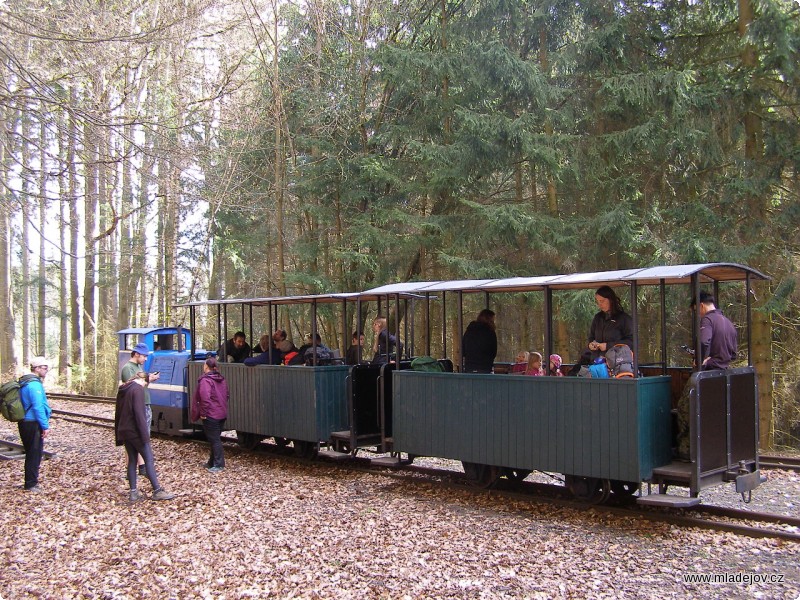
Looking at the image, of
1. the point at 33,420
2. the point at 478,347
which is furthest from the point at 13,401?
the point at 478,347

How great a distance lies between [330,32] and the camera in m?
20.1

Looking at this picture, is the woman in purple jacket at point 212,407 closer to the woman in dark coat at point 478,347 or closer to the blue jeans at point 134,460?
the blue jeans at point 134,460

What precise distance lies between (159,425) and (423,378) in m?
7.84

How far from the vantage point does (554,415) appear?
8.01m

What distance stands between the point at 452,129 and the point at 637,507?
11491mm

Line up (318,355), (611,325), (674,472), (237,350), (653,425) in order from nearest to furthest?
(674,472), (653,425), (611,325), (318,355), (237,350)

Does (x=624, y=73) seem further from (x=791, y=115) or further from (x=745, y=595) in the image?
(x=745, y=595)

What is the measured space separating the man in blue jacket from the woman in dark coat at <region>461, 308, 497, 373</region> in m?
5.56

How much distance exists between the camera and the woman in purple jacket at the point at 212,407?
10.8 m

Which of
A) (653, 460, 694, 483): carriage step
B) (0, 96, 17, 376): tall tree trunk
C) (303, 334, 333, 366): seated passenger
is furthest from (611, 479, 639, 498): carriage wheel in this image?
(0, 96, 17, 376): tall tree trunk

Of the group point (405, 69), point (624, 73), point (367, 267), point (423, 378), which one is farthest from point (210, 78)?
point (423, 378)

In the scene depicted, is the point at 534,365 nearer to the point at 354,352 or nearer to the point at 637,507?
the point at 637,507

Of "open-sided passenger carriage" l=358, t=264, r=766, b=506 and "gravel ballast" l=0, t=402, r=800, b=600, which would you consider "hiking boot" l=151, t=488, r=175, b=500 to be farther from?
"open-sided passenger carriage" l=358, t=264, r=766, b=506

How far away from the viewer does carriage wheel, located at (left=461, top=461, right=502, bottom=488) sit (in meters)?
9.12
